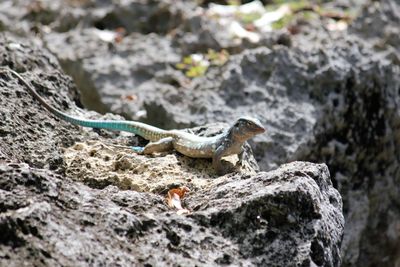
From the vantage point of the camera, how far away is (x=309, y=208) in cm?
320

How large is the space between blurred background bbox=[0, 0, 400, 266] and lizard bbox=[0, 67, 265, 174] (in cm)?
96

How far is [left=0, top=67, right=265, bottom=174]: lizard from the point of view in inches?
173

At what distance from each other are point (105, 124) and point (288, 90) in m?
1.82

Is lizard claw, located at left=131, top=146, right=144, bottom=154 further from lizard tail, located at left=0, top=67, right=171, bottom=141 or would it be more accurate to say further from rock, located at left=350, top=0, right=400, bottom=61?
rock, located at left=350, top=0, right=400, bottom=61

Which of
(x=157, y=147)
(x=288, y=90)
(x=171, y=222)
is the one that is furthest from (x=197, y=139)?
(x=288, y=90)

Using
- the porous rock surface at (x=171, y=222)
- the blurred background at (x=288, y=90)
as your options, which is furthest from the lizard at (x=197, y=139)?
the blurred background at (x=288, y=90)

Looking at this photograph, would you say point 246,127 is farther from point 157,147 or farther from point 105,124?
point 105,124

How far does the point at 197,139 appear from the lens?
454 centimetres

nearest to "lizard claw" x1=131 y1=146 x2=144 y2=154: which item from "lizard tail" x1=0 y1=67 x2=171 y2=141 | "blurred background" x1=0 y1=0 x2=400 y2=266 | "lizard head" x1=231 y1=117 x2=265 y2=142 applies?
"lizard tail" x1=0 y1=67 x2=171 y2=141

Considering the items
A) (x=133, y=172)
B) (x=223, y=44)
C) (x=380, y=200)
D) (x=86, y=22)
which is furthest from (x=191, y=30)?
(x=133, y=172)

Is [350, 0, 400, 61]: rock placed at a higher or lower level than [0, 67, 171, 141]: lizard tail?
lower

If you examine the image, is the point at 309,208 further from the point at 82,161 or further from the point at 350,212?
the point at 350,212

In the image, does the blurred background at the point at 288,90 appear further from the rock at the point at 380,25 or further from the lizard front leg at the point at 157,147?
the lizard front leg at the point at 157,147

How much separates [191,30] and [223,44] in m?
0.41
